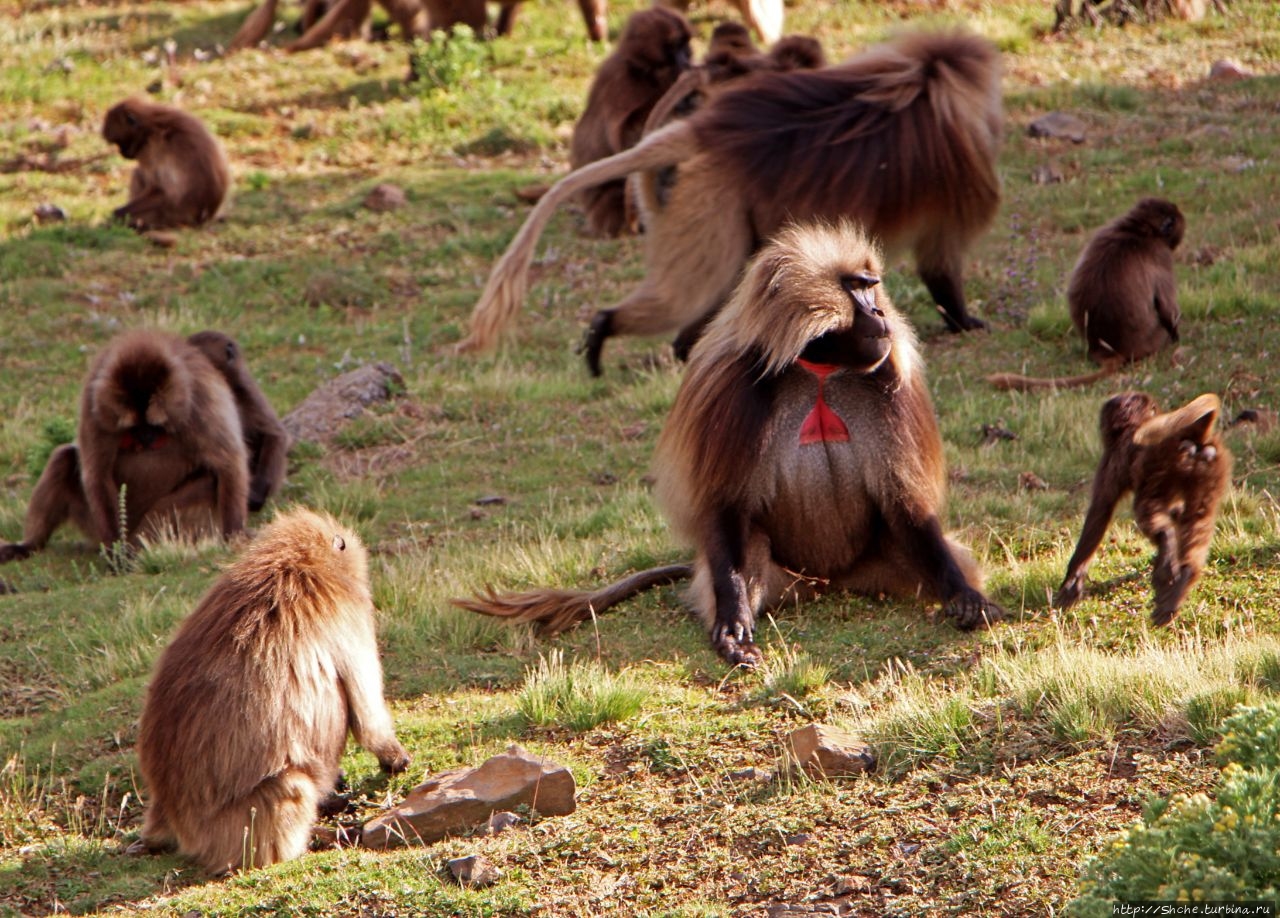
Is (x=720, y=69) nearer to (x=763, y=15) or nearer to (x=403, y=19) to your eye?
(x=763, y=15)

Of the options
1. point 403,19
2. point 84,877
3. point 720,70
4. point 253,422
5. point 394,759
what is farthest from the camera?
point 403,19

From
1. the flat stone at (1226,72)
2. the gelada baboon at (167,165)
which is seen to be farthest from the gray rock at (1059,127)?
the gelada baboon at (167,165)

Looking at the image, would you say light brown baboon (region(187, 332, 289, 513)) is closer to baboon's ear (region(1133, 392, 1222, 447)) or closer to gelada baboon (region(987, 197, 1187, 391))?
A: gelada baboon (region(987, 197, 1187, 391))

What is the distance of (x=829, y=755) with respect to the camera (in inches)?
188

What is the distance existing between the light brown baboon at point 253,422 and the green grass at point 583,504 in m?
0.25

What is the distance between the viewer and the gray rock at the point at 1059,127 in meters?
13.8

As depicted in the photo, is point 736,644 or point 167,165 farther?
point 167,165

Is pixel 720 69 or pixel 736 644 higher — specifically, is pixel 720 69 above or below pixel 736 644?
above

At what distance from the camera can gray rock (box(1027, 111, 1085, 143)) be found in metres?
13.8

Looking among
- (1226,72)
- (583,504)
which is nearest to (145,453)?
(583,504)

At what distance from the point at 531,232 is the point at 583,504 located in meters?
1.80

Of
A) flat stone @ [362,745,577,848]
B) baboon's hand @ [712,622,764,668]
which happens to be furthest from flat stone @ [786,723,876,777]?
baboon's hand @ [712,622,764,668]

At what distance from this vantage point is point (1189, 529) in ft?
18.7

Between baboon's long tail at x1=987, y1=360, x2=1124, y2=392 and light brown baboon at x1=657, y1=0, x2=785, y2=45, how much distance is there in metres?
7.67
